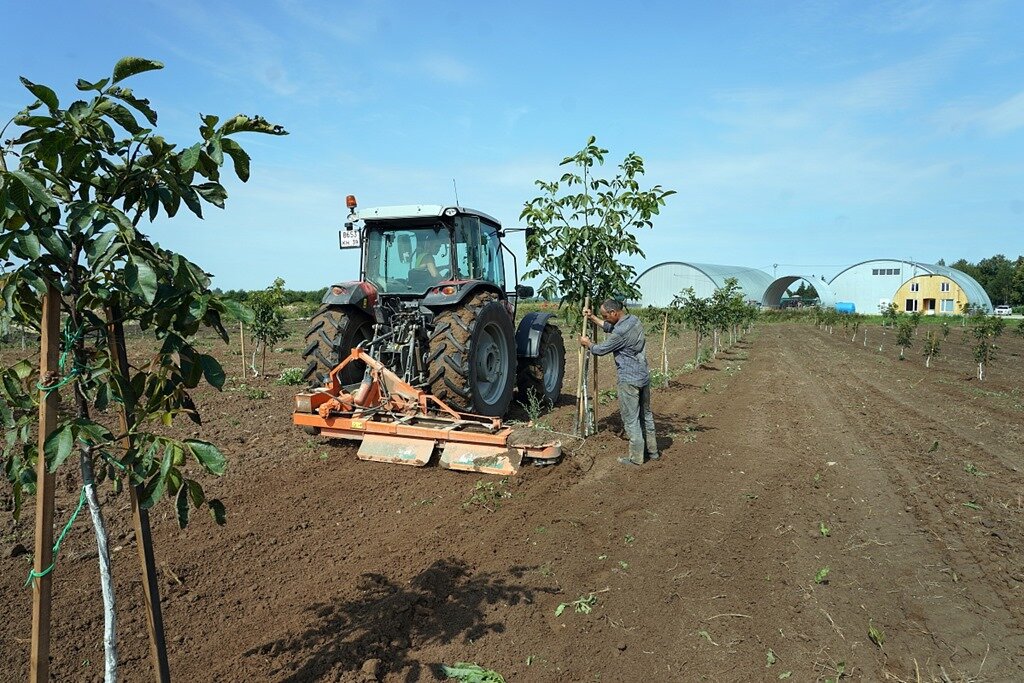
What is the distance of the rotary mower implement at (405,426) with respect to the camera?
19.4 feet

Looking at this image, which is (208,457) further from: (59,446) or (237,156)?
(237,156)

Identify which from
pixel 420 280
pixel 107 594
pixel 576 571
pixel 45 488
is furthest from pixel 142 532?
pixel 420 280

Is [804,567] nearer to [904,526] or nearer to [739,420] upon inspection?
[904,526]

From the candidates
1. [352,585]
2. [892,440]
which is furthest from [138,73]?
[892,440]

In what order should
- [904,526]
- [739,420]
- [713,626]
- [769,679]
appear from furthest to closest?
[739,420] → [904,526] → [713,626] → [769,679]

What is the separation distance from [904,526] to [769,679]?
2688 millimetres

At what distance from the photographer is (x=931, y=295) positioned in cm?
5834

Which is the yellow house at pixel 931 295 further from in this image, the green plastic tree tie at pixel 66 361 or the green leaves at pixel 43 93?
the green leaves at pixel 43 93

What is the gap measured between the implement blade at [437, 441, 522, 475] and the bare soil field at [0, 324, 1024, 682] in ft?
0.44

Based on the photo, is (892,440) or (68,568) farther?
(892,440)

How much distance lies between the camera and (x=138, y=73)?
2.04 metres

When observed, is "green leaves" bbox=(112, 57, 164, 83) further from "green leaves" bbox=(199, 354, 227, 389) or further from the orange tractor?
the orange tractor

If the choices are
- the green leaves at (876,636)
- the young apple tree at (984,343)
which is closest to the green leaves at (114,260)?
the green leaves at (876,636)

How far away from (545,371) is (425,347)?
2317 mm
